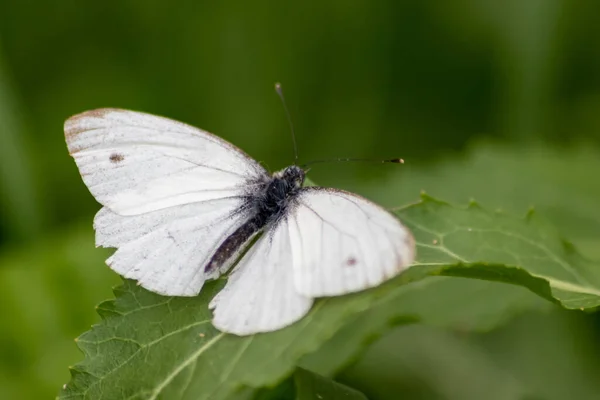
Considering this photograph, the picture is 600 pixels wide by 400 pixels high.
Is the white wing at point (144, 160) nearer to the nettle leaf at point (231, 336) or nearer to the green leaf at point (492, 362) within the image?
the nettle leaf at point (231, 336)

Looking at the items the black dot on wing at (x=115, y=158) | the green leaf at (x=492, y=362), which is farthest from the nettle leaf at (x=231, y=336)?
the green leaf at (x=492, y=362)

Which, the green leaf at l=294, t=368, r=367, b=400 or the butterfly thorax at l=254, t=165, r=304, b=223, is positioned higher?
the butterfly thorax at l=254, t=165, r=304, b=223

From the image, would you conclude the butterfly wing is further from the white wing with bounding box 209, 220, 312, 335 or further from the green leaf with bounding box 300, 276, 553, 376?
the green leaf with bounding box 300, 276, 553, 376

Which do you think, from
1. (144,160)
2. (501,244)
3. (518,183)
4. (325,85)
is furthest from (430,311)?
(325,85)

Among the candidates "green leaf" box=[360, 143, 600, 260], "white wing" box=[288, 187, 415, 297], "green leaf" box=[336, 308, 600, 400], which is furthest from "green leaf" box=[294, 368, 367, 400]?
"green leaf" box=[360, 143, 600, 260]

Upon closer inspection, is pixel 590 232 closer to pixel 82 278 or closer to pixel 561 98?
pixel 561 98

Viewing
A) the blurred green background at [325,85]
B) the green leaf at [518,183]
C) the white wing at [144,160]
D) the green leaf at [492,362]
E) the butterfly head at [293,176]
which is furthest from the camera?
the blurred green background at [325,85]

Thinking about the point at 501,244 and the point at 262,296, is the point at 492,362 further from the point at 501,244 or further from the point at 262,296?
the point at 262,296
